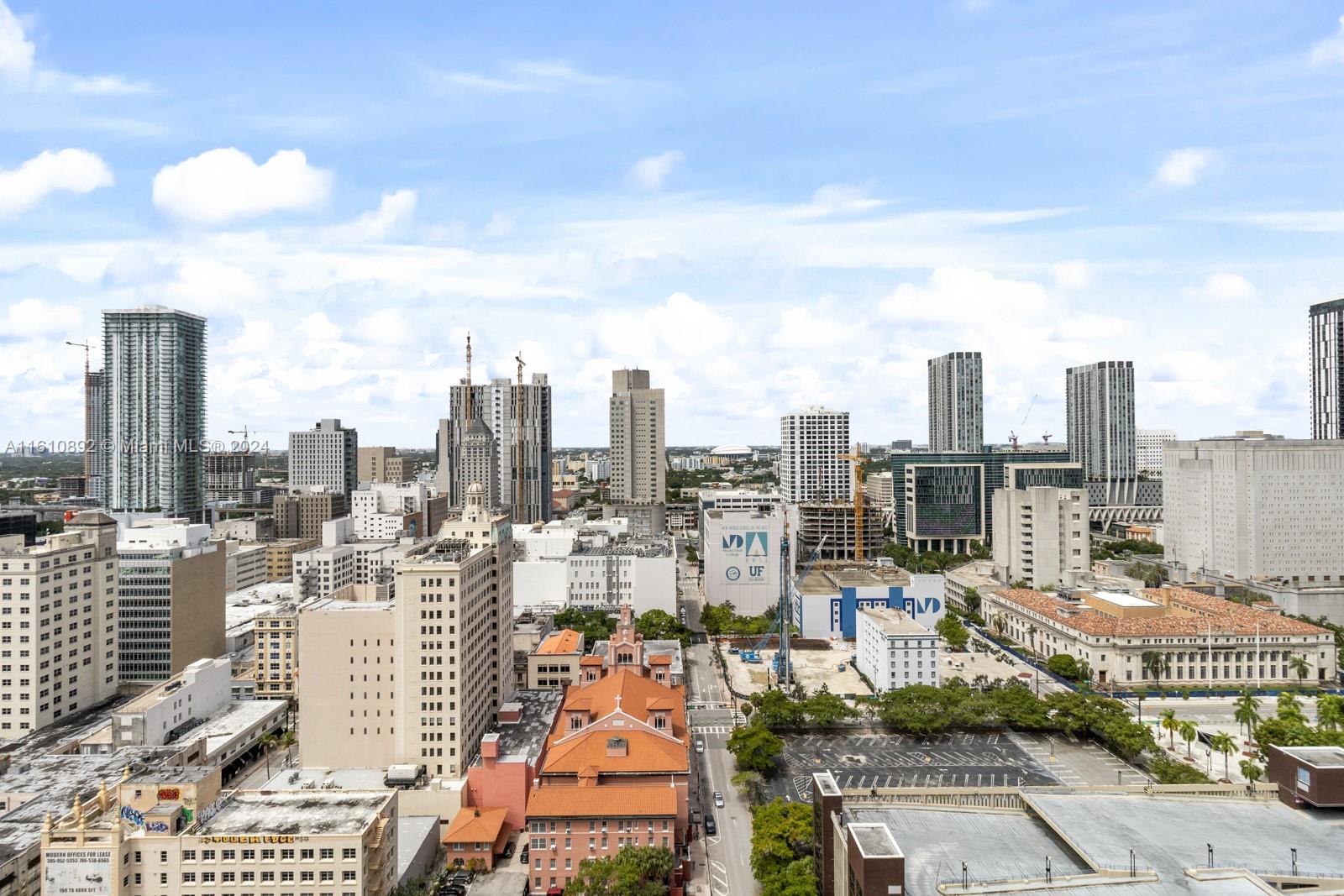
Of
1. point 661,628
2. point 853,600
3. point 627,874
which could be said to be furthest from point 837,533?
point 627,874

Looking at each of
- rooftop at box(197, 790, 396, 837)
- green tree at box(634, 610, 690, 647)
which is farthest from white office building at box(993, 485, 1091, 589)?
rooftop at box(197, 790, 396, 837)

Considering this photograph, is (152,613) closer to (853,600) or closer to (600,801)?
(600,801)

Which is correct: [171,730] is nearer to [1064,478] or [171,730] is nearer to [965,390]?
[1064,478]

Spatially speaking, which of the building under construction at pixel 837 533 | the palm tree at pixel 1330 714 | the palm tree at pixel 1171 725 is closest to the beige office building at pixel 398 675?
the palm tree at pixel 1171 725

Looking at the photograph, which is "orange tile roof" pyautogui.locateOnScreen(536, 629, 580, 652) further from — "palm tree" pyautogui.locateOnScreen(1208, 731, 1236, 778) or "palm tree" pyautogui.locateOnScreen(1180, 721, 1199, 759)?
"palm tree" pyautogui.locateOnScreen(1208, 731, 1236, 778)

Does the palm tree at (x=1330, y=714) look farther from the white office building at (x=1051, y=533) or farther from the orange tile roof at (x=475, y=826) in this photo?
the orange tile roof at (x=475, y=826)

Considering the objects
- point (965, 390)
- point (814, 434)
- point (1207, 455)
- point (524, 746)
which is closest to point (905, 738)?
point (524, 746)
